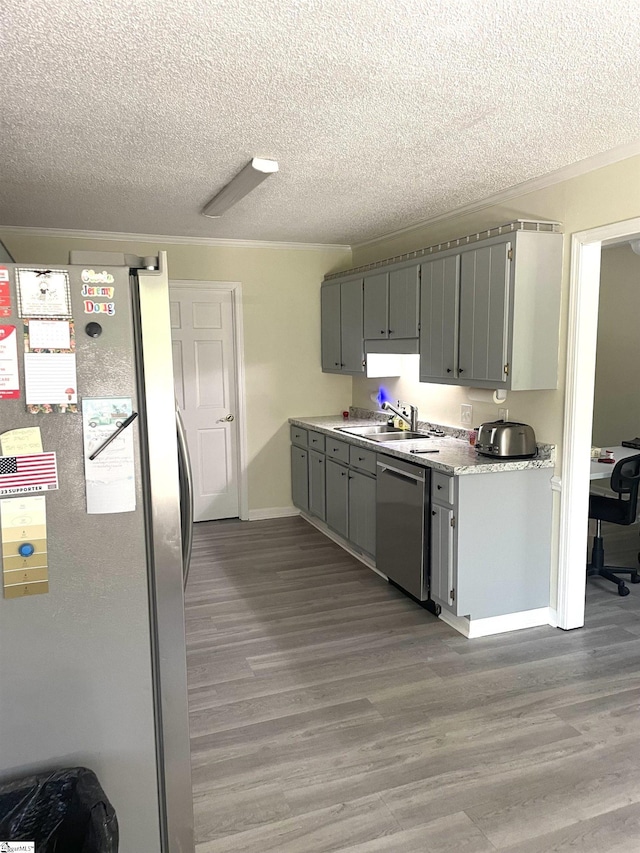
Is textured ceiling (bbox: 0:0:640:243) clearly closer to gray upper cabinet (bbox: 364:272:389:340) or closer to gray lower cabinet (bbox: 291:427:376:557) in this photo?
gray upper cabinet (bbox: 364:272:389:340)

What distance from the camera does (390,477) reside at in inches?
162

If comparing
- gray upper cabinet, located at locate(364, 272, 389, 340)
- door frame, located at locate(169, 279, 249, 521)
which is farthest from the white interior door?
gray upper cabinet, located at locate(364, 272, 389, 340)

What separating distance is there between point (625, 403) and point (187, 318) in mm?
3983

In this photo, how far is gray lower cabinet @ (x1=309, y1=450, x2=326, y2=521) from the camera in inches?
210

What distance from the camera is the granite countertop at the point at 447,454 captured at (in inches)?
138

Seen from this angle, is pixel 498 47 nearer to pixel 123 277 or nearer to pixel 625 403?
pixel 123 277

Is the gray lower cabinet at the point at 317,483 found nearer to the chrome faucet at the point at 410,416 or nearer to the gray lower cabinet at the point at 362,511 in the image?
the gray lower cabinet at the point at 362,511

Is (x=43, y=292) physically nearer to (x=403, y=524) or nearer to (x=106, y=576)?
(x=106, y=576)

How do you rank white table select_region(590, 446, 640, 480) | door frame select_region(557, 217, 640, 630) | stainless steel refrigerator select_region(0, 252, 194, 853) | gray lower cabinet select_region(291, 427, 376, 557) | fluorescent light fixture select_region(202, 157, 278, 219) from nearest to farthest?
stainless steel refrigerator select_region(0, 252, 194, 853)
fluorescent light fixture select_region(202, 157, 278, 219)
door frame select_region(557, 217, 640, 630)
white table select_region(590, 446, 640, 480)
gray lower cabinet select_region(291, 427, 376, 557)

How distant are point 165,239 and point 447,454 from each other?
3.15 m

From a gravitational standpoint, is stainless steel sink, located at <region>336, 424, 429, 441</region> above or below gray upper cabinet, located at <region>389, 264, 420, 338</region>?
below

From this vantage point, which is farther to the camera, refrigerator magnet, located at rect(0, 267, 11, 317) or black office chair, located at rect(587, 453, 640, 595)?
black office chair, located at rect(587, 453, 640, 595)

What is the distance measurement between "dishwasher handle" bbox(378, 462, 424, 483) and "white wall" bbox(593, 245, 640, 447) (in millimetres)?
2541

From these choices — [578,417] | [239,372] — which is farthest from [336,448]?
[578,417]
